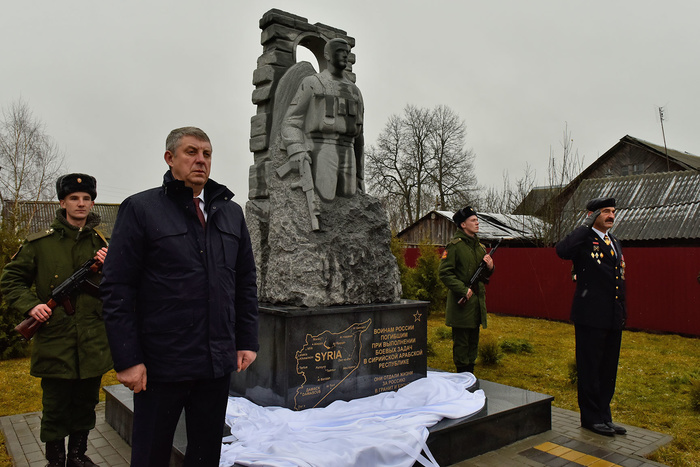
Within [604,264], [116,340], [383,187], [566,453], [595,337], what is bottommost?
[566,453]

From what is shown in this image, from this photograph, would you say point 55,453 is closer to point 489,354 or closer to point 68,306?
point 68,306

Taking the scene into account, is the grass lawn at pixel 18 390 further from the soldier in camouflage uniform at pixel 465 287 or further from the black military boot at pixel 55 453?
the soldier in camouflage uniform at pixel 465 287

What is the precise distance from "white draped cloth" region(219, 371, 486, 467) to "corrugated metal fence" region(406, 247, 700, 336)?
811 cm

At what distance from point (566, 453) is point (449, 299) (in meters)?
2.25

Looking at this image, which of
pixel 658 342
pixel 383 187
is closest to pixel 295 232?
pixel 658 342

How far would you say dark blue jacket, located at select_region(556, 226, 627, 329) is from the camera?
459 cm

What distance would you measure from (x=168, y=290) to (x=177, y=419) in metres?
0.60

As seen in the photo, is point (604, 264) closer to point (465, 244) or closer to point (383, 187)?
point (465, 244)

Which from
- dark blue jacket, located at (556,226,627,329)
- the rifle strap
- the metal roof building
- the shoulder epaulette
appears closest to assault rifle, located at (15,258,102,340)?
the rifle strap

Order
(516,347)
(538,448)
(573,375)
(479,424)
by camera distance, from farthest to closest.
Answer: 1. (516,347)
2. (573,375)
3. (538,448)
4. (479,424)

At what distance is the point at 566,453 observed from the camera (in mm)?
4156

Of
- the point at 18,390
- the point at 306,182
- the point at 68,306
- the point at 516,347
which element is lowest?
the point at 18,390

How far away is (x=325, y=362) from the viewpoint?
4.49m

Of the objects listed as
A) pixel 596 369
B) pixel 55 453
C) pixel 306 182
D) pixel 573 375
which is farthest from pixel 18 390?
pixel 573 375
